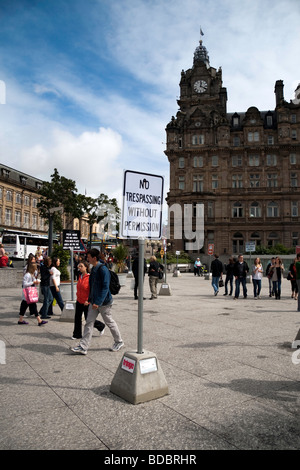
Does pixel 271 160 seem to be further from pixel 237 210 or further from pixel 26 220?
pixel 26 220

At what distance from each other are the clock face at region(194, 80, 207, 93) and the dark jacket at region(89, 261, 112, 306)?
5932cm

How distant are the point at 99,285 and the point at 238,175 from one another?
169 feet

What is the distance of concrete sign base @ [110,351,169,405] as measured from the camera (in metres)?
3.99

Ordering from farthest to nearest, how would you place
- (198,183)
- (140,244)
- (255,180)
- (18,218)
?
(18,218) < (198,183) < (255,180) < (140,244)

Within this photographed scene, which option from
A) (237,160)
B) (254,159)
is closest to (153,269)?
(237,160)

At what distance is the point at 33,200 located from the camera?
234 feet

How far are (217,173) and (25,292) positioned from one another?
4900cm

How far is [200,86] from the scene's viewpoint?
58.6 meters

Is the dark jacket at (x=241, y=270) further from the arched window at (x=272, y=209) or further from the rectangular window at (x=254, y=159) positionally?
the rectangular window at (x=254, y=159)

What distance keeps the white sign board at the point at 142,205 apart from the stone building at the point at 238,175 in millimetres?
47819

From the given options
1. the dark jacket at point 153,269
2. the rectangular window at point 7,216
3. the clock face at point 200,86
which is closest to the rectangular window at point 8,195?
the rectangular window at point 7,216

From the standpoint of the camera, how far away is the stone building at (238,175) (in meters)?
52.4

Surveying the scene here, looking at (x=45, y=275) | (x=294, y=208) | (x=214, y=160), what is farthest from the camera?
(x=214, y=160)
